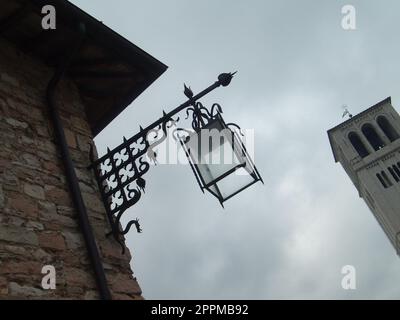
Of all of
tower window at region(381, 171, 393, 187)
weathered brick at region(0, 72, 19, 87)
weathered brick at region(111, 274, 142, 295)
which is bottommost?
weathered brick at region(111, 274, 142, 295)

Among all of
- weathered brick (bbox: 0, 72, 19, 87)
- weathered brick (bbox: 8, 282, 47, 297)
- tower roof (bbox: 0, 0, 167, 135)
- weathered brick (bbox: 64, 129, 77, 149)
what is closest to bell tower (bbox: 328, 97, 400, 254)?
tower roof (bbox: 0, 0, 167, 135)

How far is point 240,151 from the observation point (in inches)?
151

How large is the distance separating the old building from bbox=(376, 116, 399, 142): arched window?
40.7 meters

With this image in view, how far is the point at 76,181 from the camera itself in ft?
13.4

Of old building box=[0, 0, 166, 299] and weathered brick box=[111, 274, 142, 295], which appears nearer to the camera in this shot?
old building box=[0, 0, 166, 299]

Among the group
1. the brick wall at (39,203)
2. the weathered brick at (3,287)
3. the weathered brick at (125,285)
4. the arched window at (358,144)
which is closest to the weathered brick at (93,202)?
the brick wall at (39,203)

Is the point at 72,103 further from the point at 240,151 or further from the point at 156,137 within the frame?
the point at 240,151

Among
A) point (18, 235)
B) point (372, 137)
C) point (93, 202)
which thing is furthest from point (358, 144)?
point (18, 235)

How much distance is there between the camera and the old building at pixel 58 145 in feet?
11.2

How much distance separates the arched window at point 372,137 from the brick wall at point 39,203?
136 ft

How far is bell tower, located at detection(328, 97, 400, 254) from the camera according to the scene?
40.0m

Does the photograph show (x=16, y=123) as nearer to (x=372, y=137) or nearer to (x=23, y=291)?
(x=23, y=291)

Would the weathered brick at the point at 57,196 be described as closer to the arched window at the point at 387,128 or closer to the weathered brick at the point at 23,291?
the weathered brick at the point at 23,291

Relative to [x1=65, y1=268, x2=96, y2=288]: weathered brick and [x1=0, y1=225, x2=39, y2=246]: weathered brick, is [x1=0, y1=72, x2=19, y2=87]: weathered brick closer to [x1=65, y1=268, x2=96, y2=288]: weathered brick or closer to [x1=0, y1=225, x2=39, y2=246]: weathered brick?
[x1=0, y1=225, x2=39, y2=246]: weathered brick
